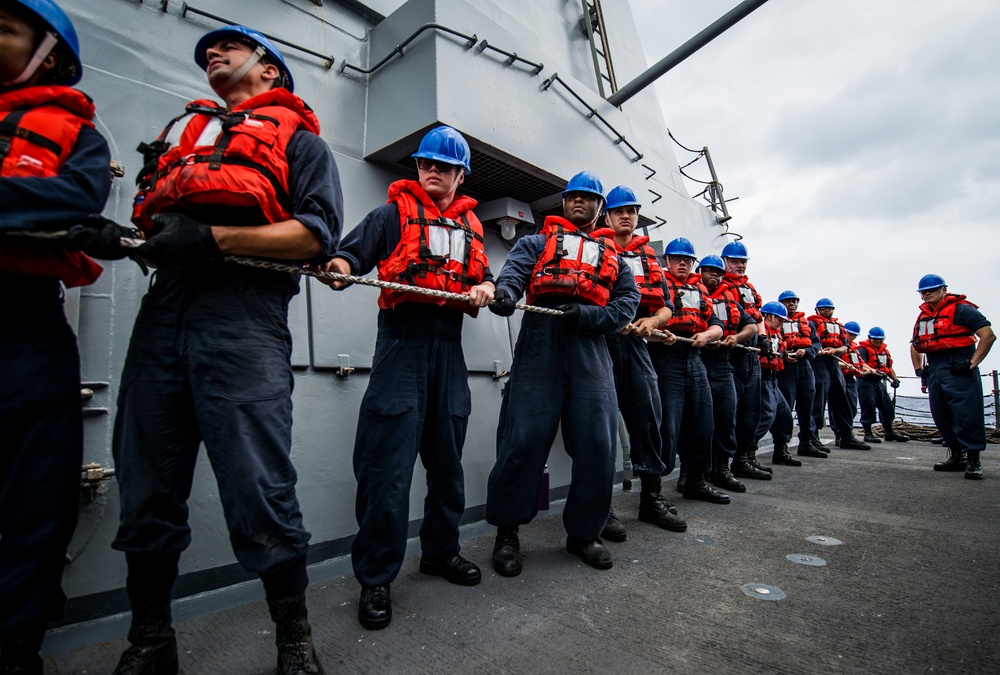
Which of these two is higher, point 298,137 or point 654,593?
point 298,137

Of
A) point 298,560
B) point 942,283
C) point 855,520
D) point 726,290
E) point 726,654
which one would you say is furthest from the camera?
point 942,283

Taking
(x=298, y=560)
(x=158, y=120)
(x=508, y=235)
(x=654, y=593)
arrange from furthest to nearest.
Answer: (x=508, y=235), (x=158, y=120), (x=654, y=593), (x=298, y=560)

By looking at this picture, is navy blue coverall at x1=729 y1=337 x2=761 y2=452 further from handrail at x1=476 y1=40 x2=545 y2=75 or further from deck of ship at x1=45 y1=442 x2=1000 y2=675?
handrail at x1=476 y1=40 x2=545 y2=75

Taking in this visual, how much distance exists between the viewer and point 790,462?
18.6ft

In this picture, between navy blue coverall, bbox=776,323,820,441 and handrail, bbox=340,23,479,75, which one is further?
navy blue coverall, bbox=776,323,820,441

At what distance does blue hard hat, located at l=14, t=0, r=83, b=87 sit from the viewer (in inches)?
50.6

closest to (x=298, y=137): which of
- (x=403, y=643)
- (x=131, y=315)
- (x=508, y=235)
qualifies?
(x=131, y=315)

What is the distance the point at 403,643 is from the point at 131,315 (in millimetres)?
1715

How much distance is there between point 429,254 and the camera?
6.79ft

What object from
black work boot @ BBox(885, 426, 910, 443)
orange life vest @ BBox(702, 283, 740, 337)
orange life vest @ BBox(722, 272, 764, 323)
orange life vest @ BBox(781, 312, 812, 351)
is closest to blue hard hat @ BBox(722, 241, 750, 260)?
orange life vest @ BBox(722, 272, 764, 323)

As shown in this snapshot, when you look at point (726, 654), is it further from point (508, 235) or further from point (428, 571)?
point (508, 235)

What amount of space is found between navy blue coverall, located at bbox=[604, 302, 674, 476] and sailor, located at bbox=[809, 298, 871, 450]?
16.3 feet

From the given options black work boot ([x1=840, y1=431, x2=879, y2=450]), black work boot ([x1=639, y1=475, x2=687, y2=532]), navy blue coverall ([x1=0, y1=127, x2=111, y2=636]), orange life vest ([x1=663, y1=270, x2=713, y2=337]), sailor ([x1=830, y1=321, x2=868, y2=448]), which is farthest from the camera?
sailor ([x1=830, y1=321, x2=868, y2=448])

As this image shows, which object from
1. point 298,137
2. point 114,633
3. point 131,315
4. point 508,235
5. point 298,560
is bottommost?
point 114,633
